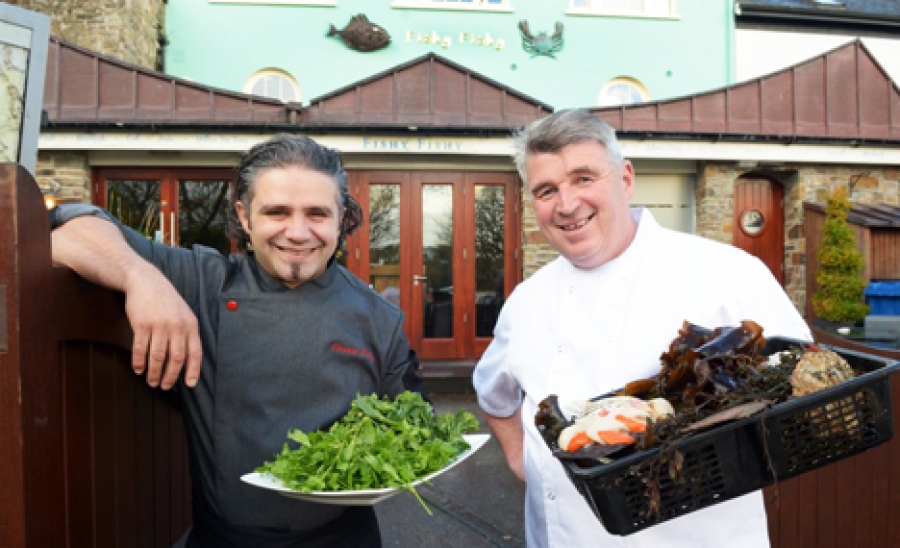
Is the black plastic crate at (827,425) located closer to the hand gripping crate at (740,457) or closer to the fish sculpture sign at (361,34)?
the hand gripping crate at (740,457)

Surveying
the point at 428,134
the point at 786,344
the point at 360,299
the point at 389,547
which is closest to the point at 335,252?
the point at 360,299

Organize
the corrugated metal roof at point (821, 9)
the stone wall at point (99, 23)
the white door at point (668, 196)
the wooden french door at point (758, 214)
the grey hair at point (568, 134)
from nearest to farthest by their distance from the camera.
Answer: the grey hair at point (568, 134)
the white door at point (668, 196)
the wooden french door at point (758, 214)
the stone wall at point (99, 23)
the corrugated metal roof at point (821, 9)

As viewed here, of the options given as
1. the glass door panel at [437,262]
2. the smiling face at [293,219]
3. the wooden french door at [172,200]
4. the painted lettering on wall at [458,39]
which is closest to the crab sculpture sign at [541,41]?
the painted lettering on wall at [458,39]

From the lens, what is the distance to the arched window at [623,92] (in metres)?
13.6

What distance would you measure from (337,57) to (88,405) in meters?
12.3

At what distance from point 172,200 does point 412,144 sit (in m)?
3.72

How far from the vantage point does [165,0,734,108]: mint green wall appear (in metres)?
12.3

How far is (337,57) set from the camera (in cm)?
1268

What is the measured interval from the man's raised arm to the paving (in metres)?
2.97

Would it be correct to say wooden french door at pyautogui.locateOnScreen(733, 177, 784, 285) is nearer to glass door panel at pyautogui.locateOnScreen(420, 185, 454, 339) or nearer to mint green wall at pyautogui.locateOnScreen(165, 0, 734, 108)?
mint green wall at pyautogui.locateOnScreen(165, 0, 734, 108)

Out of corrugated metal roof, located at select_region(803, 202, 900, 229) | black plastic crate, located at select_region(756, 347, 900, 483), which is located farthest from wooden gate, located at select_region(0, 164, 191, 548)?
corrugated metal roof, located at select_region(803, 202, 900, 229)

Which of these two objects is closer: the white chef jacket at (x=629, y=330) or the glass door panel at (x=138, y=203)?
the white chef jacket at (x=629, y=330)

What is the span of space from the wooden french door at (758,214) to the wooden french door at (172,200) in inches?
324

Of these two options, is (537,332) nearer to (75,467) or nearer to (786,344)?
(786,344)
